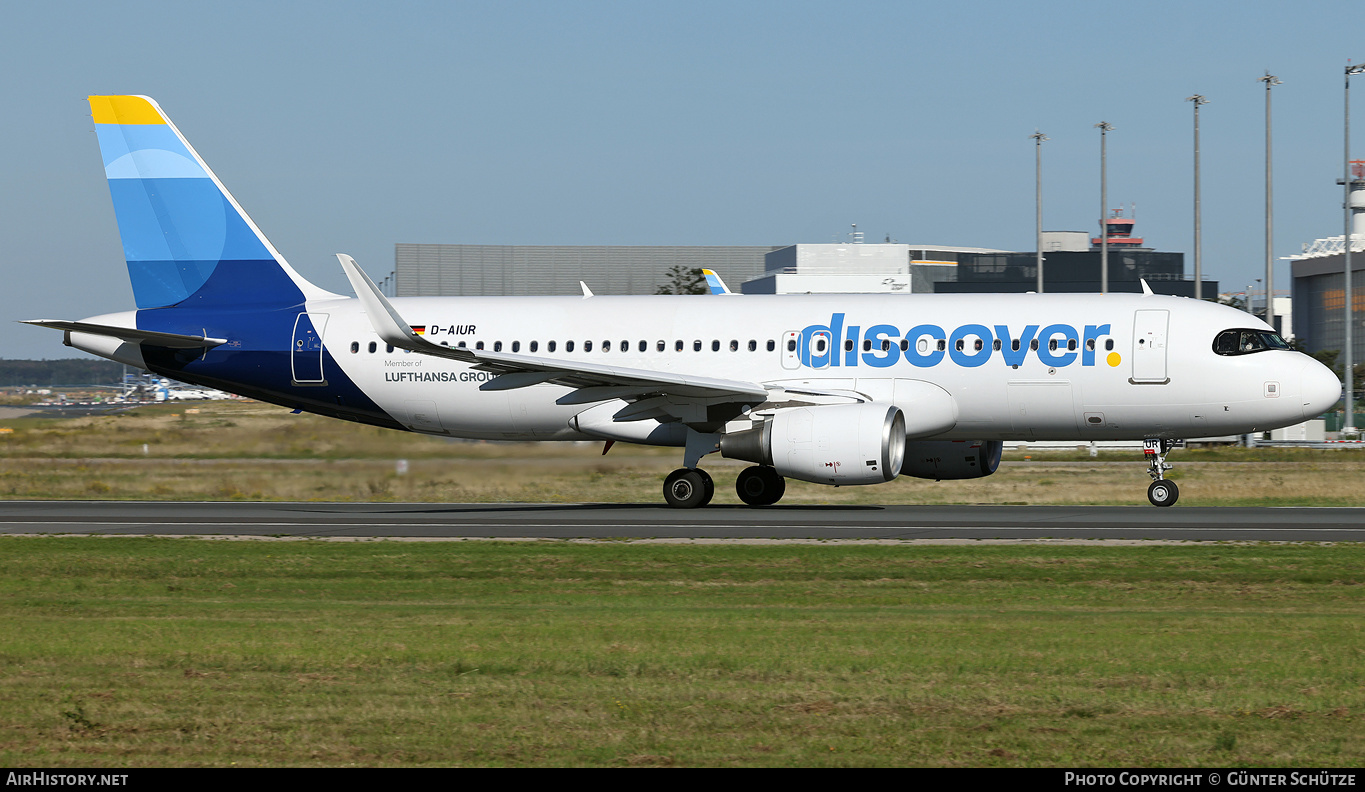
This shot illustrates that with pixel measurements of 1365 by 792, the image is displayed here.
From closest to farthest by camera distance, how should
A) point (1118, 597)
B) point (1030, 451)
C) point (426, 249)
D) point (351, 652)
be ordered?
1. point (351, 652)
2. point (1118, 597)
3. point (1030, 451)
4. point (426, 249)

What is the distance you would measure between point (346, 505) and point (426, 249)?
91.2 meters

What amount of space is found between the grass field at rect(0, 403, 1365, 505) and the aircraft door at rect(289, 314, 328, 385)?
2303mm

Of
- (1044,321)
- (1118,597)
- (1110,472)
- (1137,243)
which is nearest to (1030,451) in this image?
(1110,472)

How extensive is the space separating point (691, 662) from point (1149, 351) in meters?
17.0

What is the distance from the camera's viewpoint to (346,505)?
88.8 feet

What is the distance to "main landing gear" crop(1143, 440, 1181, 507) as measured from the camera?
24859 mm

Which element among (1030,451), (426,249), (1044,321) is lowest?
(1030,451)

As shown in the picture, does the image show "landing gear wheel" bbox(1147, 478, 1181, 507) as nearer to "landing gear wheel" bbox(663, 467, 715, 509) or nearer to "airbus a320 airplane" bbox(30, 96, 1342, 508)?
"airbus a320 airplane" bbox(30, 96, 1342, 508)

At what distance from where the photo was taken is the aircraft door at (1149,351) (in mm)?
24391

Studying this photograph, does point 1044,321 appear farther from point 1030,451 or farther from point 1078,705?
point 1030,451

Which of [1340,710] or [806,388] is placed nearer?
[1340,710]

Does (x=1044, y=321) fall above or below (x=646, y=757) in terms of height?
above

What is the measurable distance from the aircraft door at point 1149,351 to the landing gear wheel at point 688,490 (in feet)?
24.9

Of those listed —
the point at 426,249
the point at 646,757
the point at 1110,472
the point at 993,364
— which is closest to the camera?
the point at 646,757
